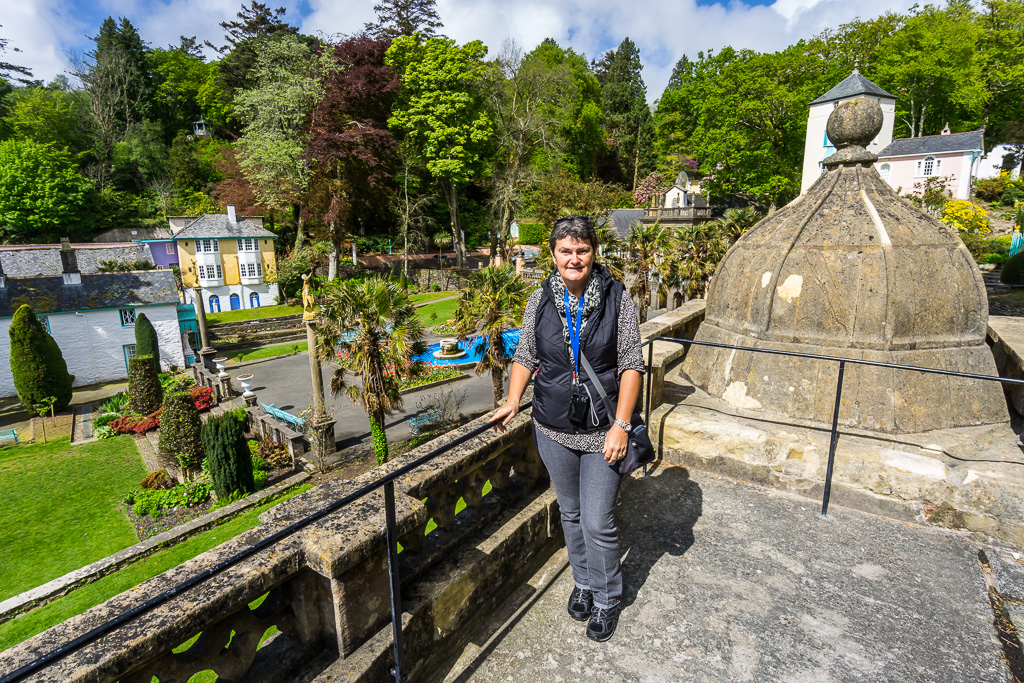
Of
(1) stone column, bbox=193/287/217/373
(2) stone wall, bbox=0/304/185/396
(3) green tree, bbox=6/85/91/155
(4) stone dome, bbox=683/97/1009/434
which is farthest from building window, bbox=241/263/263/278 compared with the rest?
(4) stone dome, bbox=683/97/1009/434

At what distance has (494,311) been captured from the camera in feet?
56.9

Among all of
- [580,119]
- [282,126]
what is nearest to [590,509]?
[282,126]

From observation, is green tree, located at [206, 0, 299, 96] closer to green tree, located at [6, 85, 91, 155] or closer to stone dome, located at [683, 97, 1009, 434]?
green tree, located at [6, 85, 91, 155]

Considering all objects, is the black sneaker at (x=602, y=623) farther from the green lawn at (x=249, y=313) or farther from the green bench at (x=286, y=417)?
the green lawn at (x=249, y=313)

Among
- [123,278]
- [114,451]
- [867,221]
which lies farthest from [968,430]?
[123,278]

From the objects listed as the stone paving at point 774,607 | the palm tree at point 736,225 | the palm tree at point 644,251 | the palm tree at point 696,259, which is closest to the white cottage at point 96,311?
the palm tree at point 644,251

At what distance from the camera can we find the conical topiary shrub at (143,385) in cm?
2088

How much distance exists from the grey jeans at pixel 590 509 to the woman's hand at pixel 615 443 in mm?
132

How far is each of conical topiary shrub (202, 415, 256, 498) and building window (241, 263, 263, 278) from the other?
27144 millimetres

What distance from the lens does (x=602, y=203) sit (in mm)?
44406

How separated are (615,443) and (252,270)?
41345 mm

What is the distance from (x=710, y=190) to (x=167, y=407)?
4134 centimetres

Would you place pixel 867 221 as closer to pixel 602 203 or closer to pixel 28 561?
pixel 28 561

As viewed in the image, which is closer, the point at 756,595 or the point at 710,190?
the point at 756,595
